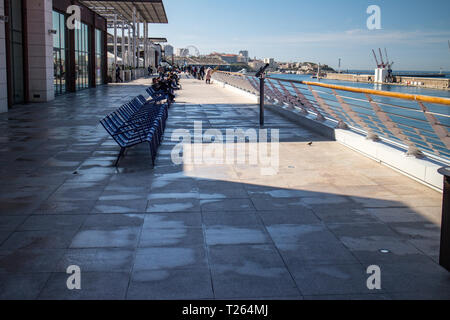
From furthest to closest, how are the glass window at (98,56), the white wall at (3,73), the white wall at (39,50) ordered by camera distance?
the glass window at (98,56) → the white wall at (39,50) → the white wall at (3,73)

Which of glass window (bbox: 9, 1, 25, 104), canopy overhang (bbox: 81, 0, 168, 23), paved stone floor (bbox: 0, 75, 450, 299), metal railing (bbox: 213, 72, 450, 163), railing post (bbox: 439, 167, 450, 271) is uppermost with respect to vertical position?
canopy overhang (bbox: 81, 0, 168, 23)

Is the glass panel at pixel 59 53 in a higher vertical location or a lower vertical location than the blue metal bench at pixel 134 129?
higher

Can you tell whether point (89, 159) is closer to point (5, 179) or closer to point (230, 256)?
point (5, 179)

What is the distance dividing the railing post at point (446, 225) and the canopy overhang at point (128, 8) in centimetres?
3401

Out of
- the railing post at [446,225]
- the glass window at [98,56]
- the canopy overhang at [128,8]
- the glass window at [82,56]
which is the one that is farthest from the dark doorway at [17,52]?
the canopy overhang at [128,8]

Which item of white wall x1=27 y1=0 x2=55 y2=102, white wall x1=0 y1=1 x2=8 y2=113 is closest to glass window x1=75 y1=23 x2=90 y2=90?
white wall x1=27 y1=0 x2=55 y2=102

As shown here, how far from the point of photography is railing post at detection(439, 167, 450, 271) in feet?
11.3

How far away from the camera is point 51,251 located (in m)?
4.00

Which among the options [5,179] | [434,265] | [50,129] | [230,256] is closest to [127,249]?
[230,256]

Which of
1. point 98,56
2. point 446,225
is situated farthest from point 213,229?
point 98,56

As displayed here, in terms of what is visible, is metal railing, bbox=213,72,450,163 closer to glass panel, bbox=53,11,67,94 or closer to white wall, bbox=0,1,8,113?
white wall, bbox=0,1,8,113

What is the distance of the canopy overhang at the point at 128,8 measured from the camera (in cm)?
3651

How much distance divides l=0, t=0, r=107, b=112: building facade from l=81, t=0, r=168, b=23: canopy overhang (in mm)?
10201

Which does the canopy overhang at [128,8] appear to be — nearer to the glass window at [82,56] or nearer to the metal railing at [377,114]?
the glass window at [82,56]
